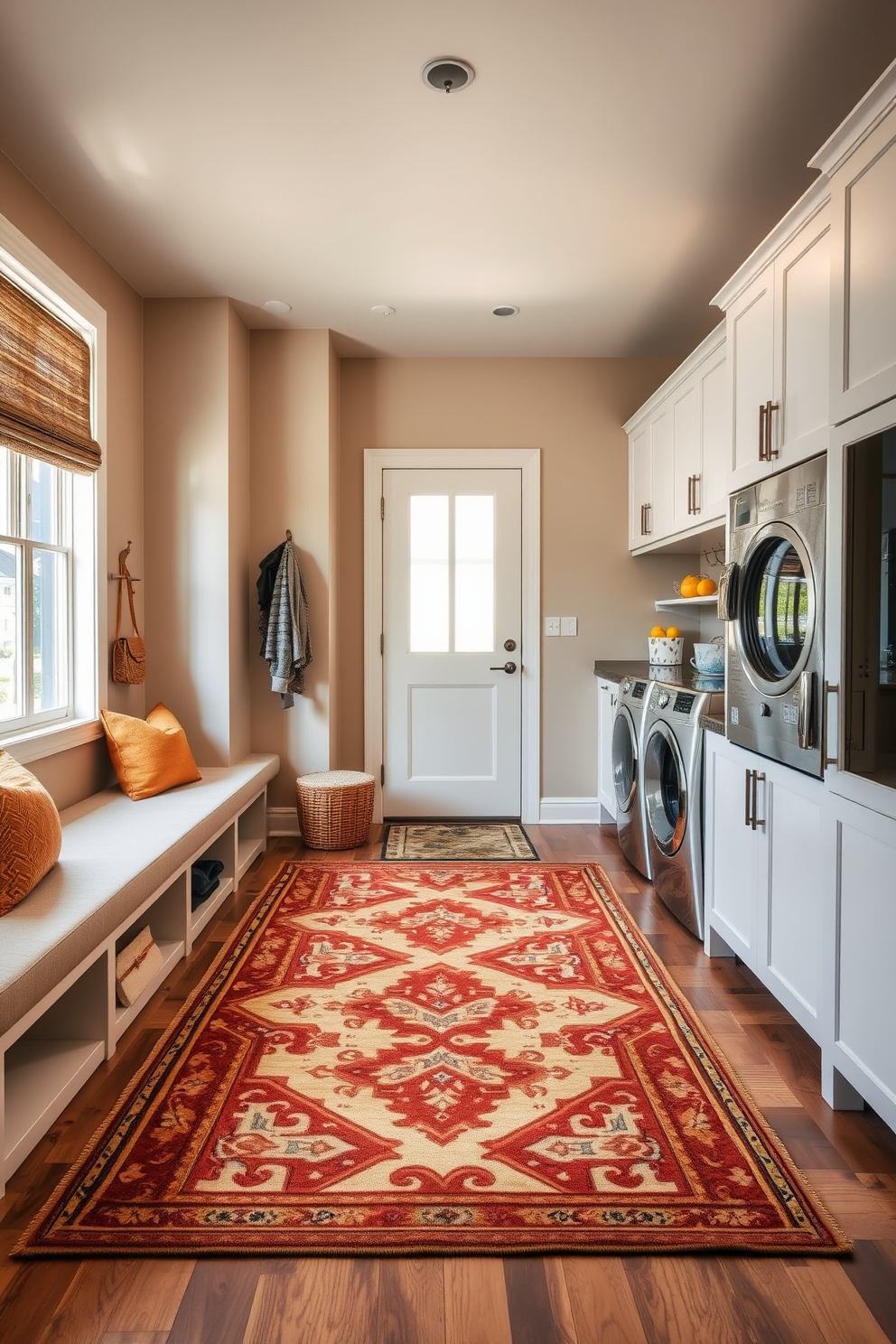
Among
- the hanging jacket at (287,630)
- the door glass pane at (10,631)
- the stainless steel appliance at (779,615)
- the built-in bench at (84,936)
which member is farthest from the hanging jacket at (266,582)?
the stainless steel appliance at (779,615)

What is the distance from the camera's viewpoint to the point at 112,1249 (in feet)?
4.84

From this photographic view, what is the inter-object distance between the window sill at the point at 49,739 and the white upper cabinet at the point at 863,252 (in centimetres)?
252

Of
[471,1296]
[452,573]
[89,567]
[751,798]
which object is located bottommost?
[471,1296]

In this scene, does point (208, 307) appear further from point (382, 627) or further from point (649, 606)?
point (649, 606)

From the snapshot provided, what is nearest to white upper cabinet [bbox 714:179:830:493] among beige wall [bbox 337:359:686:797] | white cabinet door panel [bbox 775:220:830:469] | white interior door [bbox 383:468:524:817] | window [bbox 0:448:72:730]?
white cabinet door panel [bbox 775:220:830:469]

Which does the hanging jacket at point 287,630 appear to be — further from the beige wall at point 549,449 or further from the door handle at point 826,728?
the door handle at point 826,728

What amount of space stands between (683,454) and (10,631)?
9.05ft

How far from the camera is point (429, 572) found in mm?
4621

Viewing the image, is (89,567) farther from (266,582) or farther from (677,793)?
(677,793)

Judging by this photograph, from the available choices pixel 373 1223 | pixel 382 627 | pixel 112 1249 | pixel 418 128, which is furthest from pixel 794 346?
pixel 382 627

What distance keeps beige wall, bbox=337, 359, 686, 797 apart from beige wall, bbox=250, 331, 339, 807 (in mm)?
329

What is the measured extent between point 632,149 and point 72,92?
164 cm

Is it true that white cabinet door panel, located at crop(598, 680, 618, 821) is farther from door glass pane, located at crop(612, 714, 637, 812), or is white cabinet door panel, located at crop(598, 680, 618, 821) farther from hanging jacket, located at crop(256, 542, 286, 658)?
hanging jacket, located at crop(256, 542, 286, 658)

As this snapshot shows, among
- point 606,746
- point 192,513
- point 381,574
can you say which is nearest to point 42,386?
point 192,513
